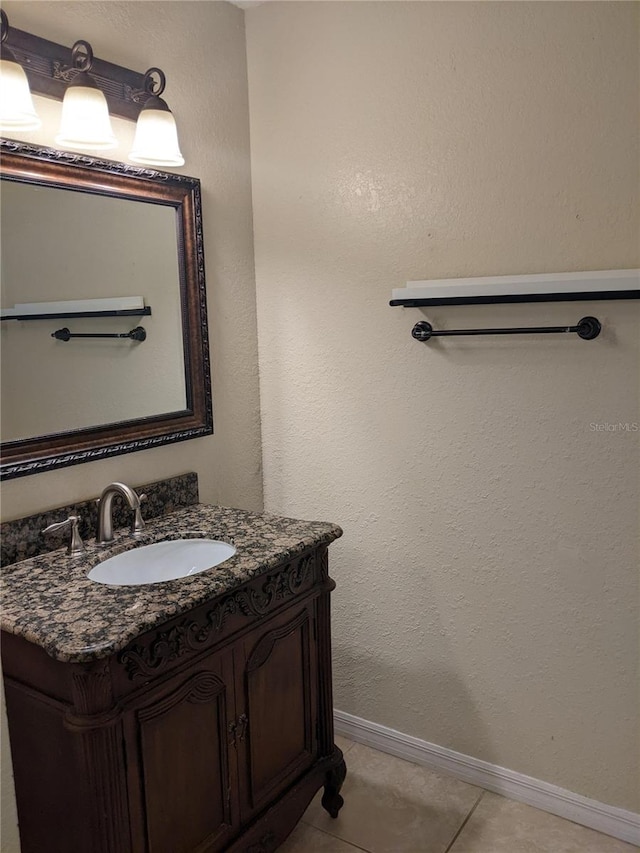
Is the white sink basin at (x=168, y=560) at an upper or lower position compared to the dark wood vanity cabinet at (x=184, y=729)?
upper

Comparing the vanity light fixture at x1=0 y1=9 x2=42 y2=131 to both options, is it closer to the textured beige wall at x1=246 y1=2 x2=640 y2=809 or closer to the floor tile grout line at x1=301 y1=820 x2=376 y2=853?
the textured beige wall at x1=246 y1=2 x2=640 y2=809

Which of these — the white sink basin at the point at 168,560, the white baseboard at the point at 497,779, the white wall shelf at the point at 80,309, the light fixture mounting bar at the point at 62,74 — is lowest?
the white baseboard at the point at 497,779

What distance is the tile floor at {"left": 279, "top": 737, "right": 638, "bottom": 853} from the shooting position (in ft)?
6.29

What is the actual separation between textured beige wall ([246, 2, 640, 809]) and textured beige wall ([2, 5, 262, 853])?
2.7 inches

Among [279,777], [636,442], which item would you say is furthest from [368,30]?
[279,777]

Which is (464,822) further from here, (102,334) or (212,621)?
(102,334)

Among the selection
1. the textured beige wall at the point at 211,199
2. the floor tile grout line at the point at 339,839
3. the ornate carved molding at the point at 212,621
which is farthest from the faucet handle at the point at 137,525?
the floor tile grout line at the point at 339,839

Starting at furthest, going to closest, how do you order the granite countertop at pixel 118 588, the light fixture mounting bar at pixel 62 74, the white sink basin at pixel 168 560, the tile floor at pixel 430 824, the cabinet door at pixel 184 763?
the tile floor at pixel 430 824, the white sink basin at pixel 168 560, the light fixture mounting bar at pixel 62 74, the cabinet door at pixel 184 763, the granite countertop at pixel 118 588

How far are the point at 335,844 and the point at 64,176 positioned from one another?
1.89 m

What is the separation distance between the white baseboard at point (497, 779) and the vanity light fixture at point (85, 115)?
1918 millimetres

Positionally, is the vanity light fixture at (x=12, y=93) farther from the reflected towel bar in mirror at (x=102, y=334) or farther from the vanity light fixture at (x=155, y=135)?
the reflected towel bar in mirror at (x=102, y=334)

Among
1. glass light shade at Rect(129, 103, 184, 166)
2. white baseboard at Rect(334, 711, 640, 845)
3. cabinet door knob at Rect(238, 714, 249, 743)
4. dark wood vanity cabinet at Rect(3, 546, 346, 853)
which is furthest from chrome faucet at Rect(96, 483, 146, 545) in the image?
white baseboard at Rect(334, 711, 640, 845)

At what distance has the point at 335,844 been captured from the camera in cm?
194

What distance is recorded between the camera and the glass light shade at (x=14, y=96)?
4.91ft
